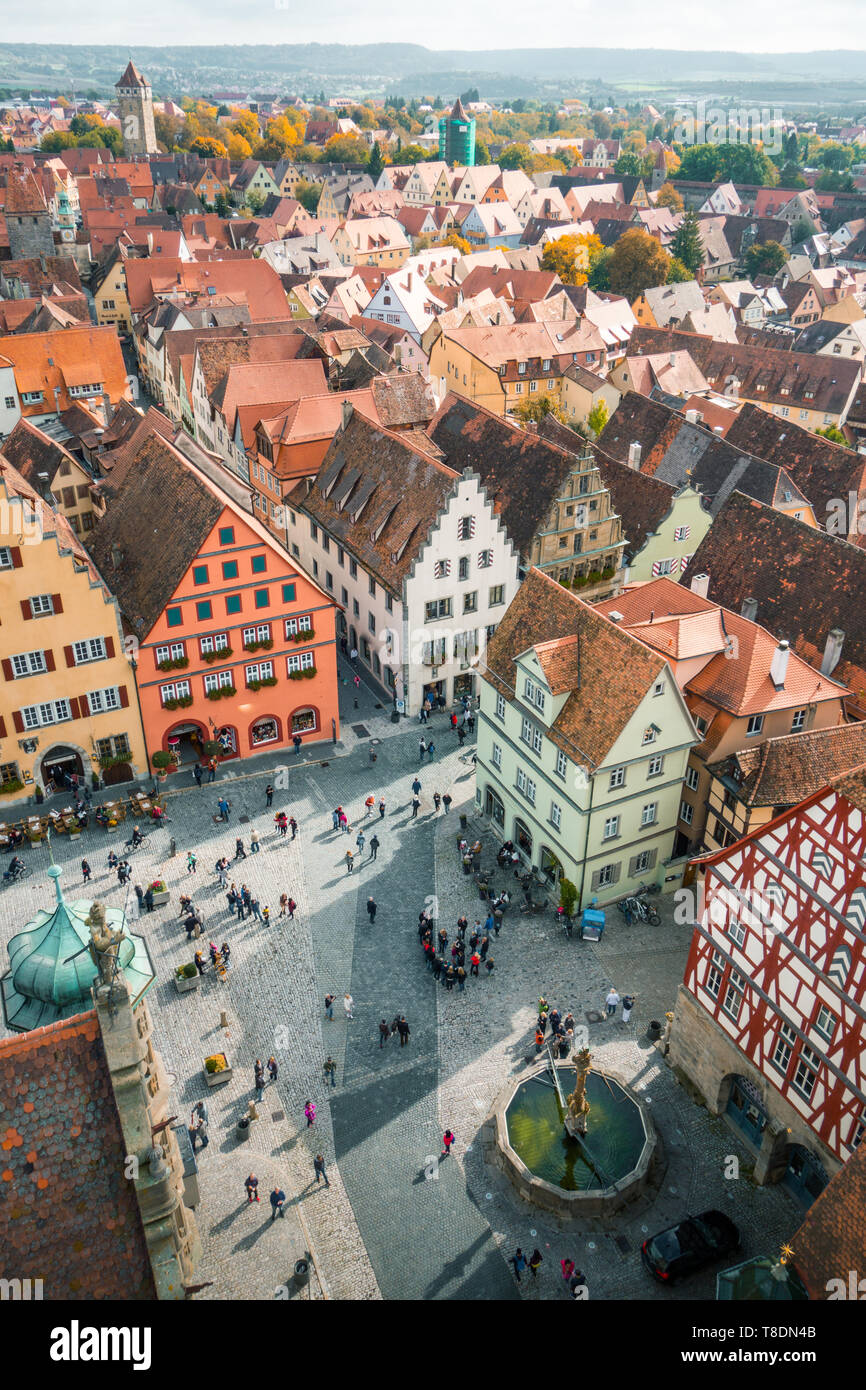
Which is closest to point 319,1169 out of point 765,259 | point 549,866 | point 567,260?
point 549,866

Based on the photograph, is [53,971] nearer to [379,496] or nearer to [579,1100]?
[579,1100]

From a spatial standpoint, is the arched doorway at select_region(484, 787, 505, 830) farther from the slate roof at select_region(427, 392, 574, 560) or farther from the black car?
the black car

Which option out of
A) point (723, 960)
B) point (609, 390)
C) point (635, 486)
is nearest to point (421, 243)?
point (609, 390)

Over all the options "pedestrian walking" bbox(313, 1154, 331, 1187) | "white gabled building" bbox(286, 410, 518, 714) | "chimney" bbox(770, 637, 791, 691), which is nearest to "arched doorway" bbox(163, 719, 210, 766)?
"white gabled building" bbox(286, 410, 518, 714)

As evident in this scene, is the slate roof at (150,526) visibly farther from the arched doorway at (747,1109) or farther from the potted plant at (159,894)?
the arched doorway at (747,1109)

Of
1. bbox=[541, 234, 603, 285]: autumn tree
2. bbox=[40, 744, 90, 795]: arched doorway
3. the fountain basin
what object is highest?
bbox=[541, 234, 603, 285]: autumn tree

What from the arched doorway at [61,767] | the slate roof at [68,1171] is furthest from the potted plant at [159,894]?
the slate roof at [68,1171]
